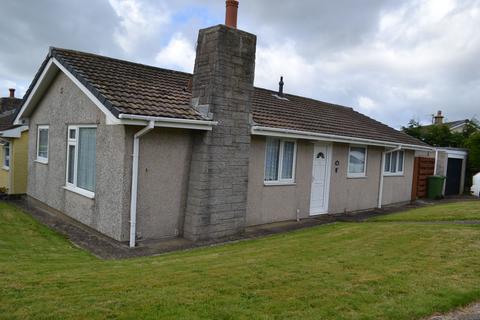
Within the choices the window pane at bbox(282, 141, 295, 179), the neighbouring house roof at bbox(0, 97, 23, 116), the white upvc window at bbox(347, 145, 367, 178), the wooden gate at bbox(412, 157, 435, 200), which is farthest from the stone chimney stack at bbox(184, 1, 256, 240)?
the neighbouring house roof at bbox(0, 97, 23, 116)

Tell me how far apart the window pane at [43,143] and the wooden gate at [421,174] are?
15.5 meters

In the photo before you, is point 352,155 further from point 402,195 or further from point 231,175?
point 231,175

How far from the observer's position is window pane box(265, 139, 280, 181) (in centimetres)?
1081

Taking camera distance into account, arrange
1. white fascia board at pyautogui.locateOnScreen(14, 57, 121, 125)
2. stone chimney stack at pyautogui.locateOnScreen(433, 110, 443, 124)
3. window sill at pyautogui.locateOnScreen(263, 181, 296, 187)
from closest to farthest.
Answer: white fascia board at pyautogui.locateOnScreen(14, 57, 121, 125), window sill at pyautogui.locateOnScreen(263, 181, 296, 187), stone chimney stack at pyautogui.locateOnScreen(433, 110, 443, 124)

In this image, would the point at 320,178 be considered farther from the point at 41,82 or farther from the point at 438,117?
the point at 438,117

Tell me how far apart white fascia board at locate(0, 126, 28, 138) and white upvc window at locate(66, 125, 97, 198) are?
6.54 meters

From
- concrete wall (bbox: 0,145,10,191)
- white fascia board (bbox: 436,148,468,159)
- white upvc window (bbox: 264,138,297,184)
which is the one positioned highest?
white fascia board (bbox: 436,148,468,159)

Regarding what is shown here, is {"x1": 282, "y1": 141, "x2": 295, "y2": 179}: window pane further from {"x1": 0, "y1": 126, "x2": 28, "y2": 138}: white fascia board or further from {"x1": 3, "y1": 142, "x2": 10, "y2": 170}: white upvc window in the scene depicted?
{"x1": 3, "y1": 142, "x2": 10, "y2": 170}: white upvc window

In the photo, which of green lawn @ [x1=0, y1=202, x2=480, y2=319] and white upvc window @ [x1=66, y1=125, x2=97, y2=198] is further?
white upvc window @ [x1=66, y1=125, x2=97, y2=198]

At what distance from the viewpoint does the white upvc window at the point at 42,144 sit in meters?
12.6

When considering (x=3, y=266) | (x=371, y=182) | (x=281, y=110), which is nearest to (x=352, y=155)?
(x=371, y=182)

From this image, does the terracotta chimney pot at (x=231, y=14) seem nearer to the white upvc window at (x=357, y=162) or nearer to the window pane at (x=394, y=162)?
the white upvc window at (x=357, y=162)

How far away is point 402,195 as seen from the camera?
17203 mm

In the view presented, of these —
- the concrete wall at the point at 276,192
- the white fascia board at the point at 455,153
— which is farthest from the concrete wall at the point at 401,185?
the concrete wall at the point at 276,192
